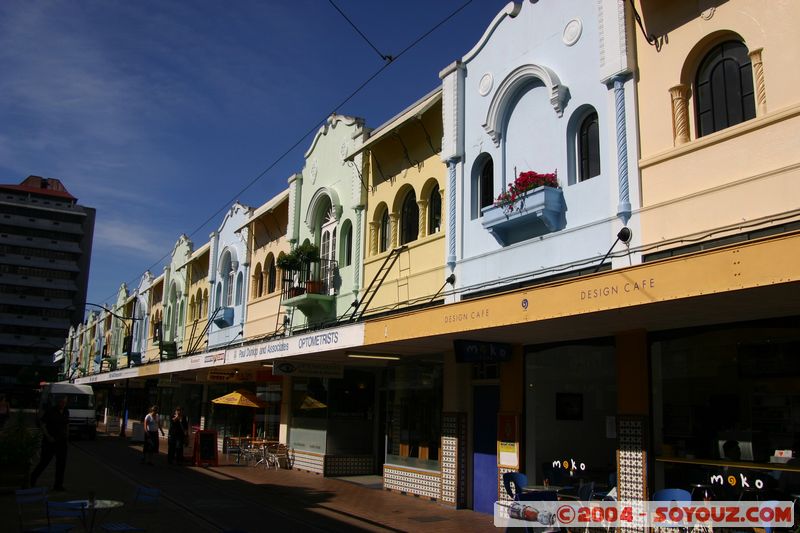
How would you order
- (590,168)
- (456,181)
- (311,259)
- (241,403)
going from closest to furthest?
(590,168), (456,181), (311,259), (241,403)

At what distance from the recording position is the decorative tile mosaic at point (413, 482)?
14492 millimetres

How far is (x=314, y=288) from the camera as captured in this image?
19.0m

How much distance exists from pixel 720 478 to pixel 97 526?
835 cm

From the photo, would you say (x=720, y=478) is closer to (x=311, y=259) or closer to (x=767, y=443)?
(x=767, y=443)

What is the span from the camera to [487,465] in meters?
13.4

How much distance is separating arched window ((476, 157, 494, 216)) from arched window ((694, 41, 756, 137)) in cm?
451

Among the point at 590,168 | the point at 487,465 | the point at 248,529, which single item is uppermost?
the point at 590,168

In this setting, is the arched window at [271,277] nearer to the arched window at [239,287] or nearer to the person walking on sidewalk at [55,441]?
the arched window at [239,287]

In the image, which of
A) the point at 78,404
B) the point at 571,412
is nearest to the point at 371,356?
the point at 571,412

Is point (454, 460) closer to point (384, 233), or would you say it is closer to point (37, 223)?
point (384, 233)

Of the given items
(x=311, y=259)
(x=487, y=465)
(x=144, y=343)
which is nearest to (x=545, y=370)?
(x=487, y=465)

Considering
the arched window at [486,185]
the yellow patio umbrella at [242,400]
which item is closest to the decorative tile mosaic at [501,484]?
the arched window at [486,185]

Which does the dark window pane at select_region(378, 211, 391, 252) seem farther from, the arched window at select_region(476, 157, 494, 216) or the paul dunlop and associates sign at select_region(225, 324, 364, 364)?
the arched window at select_region(476, 157, 494, 216)

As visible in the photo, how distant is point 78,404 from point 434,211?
22.8 metres
